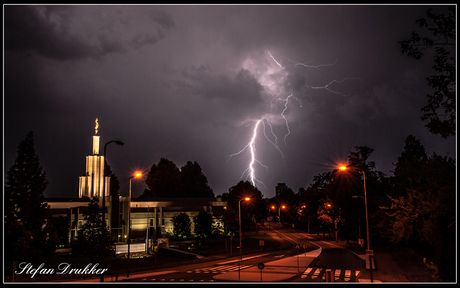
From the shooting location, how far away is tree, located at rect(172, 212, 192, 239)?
58656 mm

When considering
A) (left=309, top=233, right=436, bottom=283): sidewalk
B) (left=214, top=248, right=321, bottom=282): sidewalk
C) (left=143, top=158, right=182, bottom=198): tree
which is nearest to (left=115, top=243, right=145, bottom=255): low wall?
(left=214, top=248, right=321, bottom=282): sidewalk

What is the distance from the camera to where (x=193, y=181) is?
10350cm

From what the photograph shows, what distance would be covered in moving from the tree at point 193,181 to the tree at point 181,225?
132 feet

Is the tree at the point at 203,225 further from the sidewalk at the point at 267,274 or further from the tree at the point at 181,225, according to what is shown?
the sidewalk at the point at 267,274

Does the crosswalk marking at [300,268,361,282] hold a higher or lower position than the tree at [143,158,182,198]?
lower

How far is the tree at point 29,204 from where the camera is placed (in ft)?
76.8

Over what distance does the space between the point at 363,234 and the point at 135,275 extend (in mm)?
36392

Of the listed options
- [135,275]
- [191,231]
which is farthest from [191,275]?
[191,231]

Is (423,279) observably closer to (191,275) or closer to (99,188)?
(191,275)

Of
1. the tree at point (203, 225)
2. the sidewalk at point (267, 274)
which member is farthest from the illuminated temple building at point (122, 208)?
the sidewalk at point (267, 274)

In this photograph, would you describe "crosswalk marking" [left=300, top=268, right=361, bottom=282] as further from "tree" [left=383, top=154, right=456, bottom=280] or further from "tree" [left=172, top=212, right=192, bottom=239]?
"tree" [left=172, top=212, right=192, bottom=239]

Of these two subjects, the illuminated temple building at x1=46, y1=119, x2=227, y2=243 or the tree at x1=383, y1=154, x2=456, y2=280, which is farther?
the illuminated temple building at x1=46, y1=119, x2=227, y2=243

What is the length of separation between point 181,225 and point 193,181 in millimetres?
44734

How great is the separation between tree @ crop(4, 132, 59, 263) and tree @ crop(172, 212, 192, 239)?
114 ft
